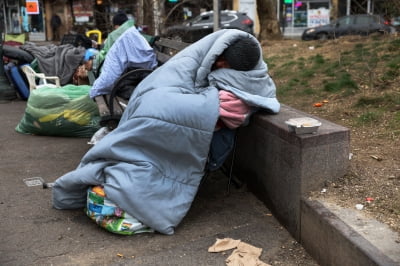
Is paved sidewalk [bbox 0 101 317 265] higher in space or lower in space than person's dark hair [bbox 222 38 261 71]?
lower

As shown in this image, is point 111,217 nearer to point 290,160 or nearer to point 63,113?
point 290,160

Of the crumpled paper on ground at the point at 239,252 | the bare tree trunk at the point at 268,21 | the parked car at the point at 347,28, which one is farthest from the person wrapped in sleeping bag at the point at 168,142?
the bare tree trunk at the point at 268,21

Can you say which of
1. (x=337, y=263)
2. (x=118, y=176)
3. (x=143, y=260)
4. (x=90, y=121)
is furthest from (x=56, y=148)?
(x=337, y=263)

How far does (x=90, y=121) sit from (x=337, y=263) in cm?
377

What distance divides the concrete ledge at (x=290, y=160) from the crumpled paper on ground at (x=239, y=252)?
0.32 metres

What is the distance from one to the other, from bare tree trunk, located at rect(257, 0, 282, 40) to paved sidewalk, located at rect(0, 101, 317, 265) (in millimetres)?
9412

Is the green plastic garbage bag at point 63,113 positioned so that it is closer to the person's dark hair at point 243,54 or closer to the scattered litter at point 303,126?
the person's dark hair at point 243,54

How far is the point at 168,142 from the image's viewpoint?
3277mm

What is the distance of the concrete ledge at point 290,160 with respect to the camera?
3080 millimetres

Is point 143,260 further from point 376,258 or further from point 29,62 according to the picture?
point 29,62

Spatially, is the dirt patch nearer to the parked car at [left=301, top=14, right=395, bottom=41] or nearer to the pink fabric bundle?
the pink fabric bundle

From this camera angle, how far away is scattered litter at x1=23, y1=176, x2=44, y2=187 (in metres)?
4.26

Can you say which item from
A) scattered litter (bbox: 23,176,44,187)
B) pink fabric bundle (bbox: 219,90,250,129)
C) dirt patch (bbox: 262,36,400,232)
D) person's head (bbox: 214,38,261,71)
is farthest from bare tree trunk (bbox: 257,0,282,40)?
pink fabric bundle (bbox: 219,90,250,129)

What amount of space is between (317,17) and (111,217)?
91.9 ft
